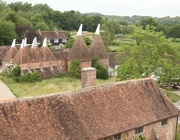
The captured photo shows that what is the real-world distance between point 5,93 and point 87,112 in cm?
1886

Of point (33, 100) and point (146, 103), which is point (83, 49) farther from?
point (33, 100)

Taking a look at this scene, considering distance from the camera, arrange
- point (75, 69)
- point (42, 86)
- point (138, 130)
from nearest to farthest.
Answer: point (138, 130)
point (42, 86)
point (75, 69)

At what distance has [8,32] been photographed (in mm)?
60469

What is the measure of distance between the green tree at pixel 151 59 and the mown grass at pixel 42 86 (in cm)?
834

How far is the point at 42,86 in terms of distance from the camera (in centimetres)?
3619

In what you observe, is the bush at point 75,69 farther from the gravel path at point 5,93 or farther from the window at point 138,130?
the window at point 138,130

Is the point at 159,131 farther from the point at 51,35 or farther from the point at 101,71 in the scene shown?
the point at 51,35

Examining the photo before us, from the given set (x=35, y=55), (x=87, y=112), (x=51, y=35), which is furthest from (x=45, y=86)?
(x=51, y=35)

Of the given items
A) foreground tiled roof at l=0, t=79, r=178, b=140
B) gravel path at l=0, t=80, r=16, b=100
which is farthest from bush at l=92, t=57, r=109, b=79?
foreground tiled roof at l=0, t=79, r=178, b=140

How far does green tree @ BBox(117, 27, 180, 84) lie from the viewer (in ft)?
96.9

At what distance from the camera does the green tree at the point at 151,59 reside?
29.5m

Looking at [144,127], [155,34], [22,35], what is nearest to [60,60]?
[155,34]

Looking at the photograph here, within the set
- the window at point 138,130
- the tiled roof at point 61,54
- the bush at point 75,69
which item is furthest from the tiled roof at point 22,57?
the window at point 138,130

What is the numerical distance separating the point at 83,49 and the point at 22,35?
27.2 meters
